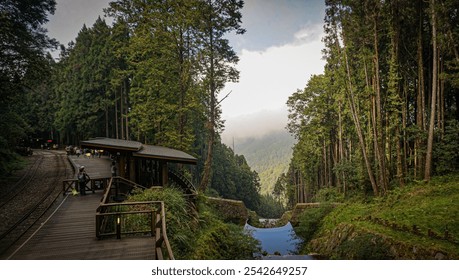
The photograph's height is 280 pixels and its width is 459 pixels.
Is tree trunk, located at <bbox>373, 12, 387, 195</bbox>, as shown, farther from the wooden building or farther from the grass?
the wooden building

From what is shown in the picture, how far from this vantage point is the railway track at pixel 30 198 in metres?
5.56

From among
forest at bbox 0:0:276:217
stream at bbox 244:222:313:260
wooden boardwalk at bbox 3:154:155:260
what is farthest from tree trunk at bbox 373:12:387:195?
wooden boardwalk at bbox 3:154:155:260

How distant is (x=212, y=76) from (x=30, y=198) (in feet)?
27.7

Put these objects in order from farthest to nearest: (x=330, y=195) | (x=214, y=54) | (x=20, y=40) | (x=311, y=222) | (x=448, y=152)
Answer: (x=330, y=195) < (x=311, y=222) < (x=214, y=54) < (x=448, y=152) < (x=20, y=40)

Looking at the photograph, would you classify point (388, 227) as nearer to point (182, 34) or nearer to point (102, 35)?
point (182, 34)

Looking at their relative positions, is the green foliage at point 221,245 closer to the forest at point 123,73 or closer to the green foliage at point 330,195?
the forest at point 123,73

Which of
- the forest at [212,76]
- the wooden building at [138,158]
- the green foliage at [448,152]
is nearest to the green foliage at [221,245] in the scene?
the wooden building at [138,158]

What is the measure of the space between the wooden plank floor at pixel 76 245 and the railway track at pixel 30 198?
1.83 ft

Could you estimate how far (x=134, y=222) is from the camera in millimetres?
5977

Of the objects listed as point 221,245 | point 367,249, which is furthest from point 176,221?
point 367,249

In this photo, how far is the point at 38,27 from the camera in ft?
15.7

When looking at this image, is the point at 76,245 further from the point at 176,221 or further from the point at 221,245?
the point at 221,245
